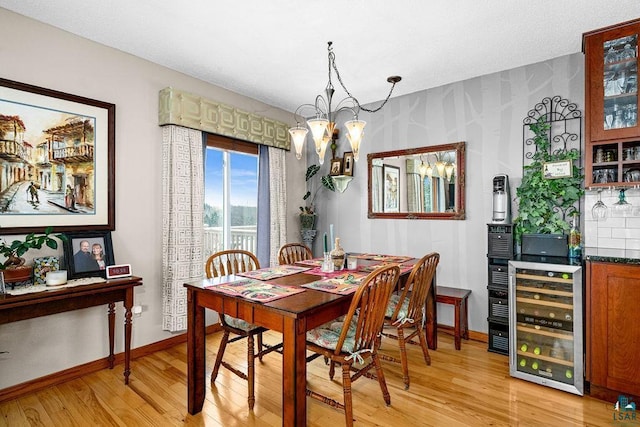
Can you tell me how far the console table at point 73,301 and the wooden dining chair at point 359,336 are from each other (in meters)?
1.49

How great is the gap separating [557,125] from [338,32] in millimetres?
2140

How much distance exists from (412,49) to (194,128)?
2.15m

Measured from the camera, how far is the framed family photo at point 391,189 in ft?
13.1

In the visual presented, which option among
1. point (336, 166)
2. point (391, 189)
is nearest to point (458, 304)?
point (391, 189)

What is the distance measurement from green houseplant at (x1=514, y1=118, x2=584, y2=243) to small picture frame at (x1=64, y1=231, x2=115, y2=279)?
3.53 m

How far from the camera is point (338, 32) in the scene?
8.50 feet

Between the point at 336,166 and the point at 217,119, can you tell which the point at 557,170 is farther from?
the point at 217,119

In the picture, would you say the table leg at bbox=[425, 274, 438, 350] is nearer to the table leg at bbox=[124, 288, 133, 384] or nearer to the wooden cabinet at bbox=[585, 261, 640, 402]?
the wooden cabinet at bbox=[585, 261, 640, 402]

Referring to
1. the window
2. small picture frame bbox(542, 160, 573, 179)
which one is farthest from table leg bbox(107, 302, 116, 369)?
small picture frame bbox(542, 160, 573, 179)

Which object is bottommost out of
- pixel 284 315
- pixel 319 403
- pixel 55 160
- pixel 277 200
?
pixel 319 403

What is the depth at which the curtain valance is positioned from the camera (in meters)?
3.12

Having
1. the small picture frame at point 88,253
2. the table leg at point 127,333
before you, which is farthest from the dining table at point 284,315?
the small picture frame at point 88,253

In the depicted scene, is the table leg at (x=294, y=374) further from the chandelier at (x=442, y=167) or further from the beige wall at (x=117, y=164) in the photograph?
the chandelier at (x=442, y=167)

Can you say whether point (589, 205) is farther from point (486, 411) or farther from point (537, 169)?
point (486, 411)
